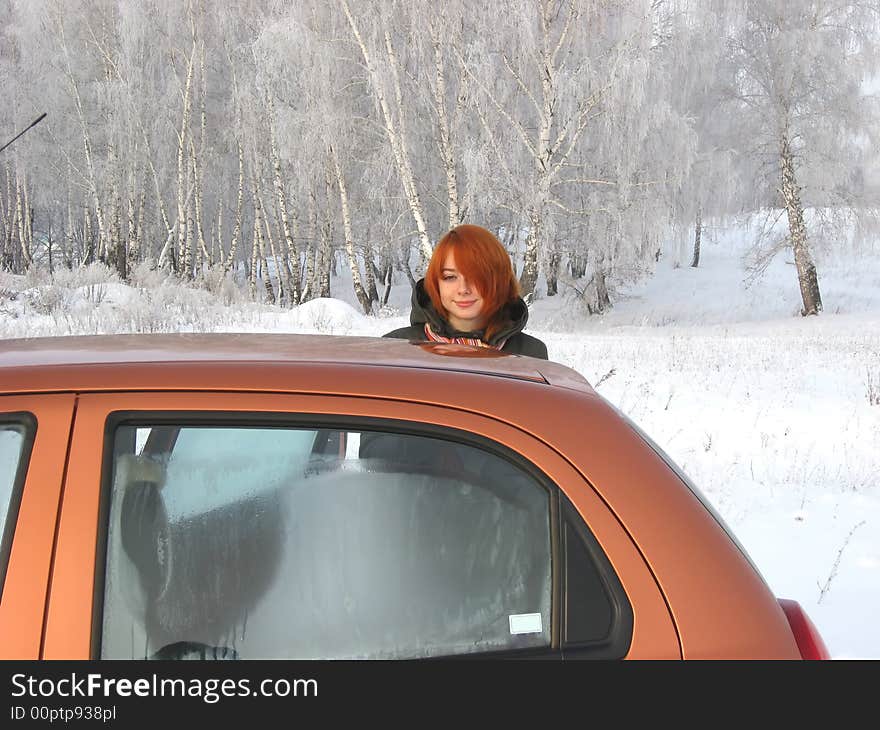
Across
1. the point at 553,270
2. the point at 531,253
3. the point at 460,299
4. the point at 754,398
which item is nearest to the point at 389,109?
the point at 531,253

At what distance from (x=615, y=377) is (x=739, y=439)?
3.11m

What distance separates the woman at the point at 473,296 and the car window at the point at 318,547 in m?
1.71

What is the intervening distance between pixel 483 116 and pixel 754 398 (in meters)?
11.1

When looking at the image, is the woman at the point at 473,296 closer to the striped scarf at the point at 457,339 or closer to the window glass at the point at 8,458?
the striped scarf at the point at 457,339

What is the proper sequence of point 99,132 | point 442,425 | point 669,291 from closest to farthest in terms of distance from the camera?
point 442,425, point 99,132, point 669,291

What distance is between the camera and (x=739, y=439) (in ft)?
24.1

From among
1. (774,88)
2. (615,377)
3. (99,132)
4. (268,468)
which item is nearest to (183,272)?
(99,132)

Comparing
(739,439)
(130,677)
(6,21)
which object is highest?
(6,21)

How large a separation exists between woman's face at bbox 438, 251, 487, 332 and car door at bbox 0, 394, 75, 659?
1.92 meters

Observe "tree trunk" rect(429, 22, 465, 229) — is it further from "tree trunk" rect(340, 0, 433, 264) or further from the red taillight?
the red taillight

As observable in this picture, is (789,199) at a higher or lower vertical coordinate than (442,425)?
higher

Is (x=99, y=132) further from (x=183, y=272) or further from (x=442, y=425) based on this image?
(x=442, y=425)

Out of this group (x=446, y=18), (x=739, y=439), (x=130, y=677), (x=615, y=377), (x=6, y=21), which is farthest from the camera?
(x=6, y=21)

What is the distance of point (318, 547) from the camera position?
132 cm
